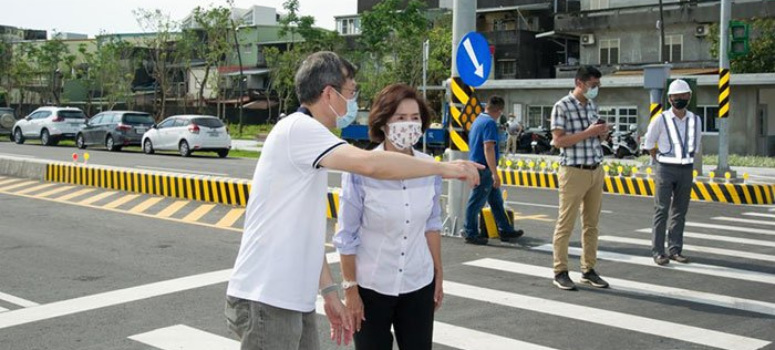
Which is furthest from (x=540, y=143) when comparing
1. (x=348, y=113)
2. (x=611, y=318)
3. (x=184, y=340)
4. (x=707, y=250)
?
(x=348, y=113)

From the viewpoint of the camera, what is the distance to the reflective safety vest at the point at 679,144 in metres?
9.40

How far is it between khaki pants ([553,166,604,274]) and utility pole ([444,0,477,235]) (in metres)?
3.18

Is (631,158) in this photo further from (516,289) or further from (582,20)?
(516,289)

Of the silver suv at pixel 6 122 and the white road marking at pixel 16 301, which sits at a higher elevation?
the silver suv at pixel 6 122

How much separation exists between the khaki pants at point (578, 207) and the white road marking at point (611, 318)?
0.60 meters

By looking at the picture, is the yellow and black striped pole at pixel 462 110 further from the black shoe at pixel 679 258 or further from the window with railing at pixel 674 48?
the window with railing at pixel 674 48

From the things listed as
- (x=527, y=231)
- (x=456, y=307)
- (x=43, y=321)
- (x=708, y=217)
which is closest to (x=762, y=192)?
(x=708, y=217)

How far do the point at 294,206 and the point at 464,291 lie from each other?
5.03 m

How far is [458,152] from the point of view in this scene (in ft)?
37.9

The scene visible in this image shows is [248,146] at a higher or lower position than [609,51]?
lower

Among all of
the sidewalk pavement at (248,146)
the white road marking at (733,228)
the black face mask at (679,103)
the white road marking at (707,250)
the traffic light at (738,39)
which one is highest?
the traffic light at (738,39)

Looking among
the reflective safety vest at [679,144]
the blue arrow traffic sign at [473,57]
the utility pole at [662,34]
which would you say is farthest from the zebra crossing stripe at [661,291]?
the utility pole at [662,34]

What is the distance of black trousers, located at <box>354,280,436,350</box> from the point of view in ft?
14.0

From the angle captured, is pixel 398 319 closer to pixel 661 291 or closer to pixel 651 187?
pixel 661 291
